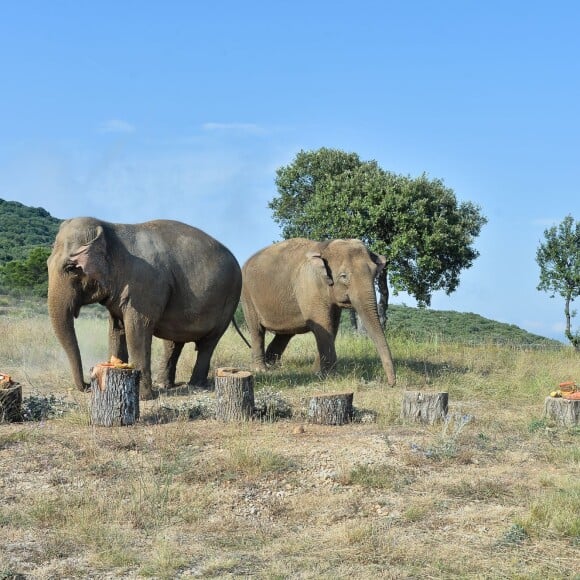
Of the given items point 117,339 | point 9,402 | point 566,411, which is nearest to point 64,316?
point 117,339

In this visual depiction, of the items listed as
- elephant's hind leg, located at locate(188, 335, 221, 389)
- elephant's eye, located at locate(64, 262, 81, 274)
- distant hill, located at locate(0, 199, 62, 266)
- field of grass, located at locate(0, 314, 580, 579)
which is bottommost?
field of grass, located at locate(0, 314, 580, 579)

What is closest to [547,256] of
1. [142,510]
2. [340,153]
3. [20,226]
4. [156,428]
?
[340,153]

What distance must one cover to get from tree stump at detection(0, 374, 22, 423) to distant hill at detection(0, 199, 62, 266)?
4771cm

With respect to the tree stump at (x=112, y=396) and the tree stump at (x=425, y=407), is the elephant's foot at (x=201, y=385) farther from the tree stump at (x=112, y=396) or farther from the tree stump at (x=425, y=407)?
the tree stump at (x=425, y=407)

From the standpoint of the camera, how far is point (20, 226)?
72.4 metres

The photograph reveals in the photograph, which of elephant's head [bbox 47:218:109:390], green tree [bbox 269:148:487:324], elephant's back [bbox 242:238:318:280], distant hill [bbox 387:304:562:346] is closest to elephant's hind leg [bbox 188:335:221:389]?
elephant's head [bbox 47:218:109:390]

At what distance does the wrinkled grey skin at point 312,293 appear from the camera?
15930mm

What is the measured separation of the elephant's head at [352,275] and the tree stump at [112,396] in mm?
5657

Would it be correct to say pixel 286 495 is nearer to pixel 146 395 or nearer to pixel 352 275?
pixel 146 395

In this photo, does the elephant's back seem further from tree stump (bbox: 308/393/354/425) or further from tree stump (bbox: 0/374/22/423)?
tree stump (bbox: 0/374/22/423)

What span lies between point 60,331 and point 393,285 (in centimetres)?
2015

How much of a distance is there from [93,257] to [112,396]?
2979mm

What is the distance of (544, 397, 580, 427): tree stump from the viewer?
40.0 feet

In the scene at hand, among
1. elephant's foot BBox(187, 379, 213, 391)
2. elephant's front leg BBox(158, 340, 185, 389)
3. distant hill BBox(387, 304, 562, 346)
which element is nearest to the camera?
elephant's foot BBox(187, 379, 213, 391)
